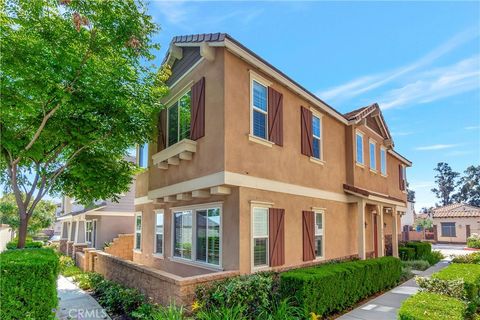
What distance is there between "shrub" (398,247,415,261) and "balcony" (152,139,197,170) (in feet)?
52.9

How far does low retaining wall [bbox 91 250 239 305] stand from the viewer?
24.3ft

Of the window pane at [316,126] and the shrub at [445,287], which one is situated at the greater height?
the window pane at [316,126]

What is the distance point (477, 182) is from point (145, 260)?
81499 millimetres

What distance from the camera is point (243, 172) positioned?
9180 mm

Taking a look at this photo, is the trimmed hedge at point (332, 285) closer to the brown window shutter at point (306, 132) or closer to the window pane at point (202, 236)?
the window pane at point (202, 236)

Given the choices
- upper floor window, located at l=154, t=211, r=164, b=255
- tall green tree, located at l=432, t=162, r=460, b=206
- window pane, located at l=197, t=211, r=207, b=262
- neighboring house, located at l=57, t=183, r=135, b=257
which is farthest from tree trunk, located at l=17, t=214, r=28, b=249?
tall green tree, located at l=432, t=162, r=460, b=206

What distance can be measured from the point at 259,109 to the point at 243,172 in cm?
231

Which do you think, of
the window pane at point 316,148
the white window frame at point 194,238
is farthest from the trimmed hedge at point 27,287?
the window pane at point 316,148

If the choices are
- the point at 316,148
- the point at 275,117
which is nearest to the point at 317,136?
the point at 316,148

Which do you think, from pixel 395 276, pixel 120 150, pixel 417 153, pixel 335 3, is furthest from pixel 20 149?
pixel 417 153

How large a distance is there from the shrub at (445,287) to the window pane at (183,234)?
732cm

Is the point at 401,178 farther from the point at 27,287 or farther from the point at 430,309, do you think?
the point at 27,287

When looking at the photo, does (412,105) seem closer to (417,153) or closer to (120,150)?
(417,153)

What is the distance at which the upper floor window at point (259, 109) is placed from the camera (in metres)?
9.99
